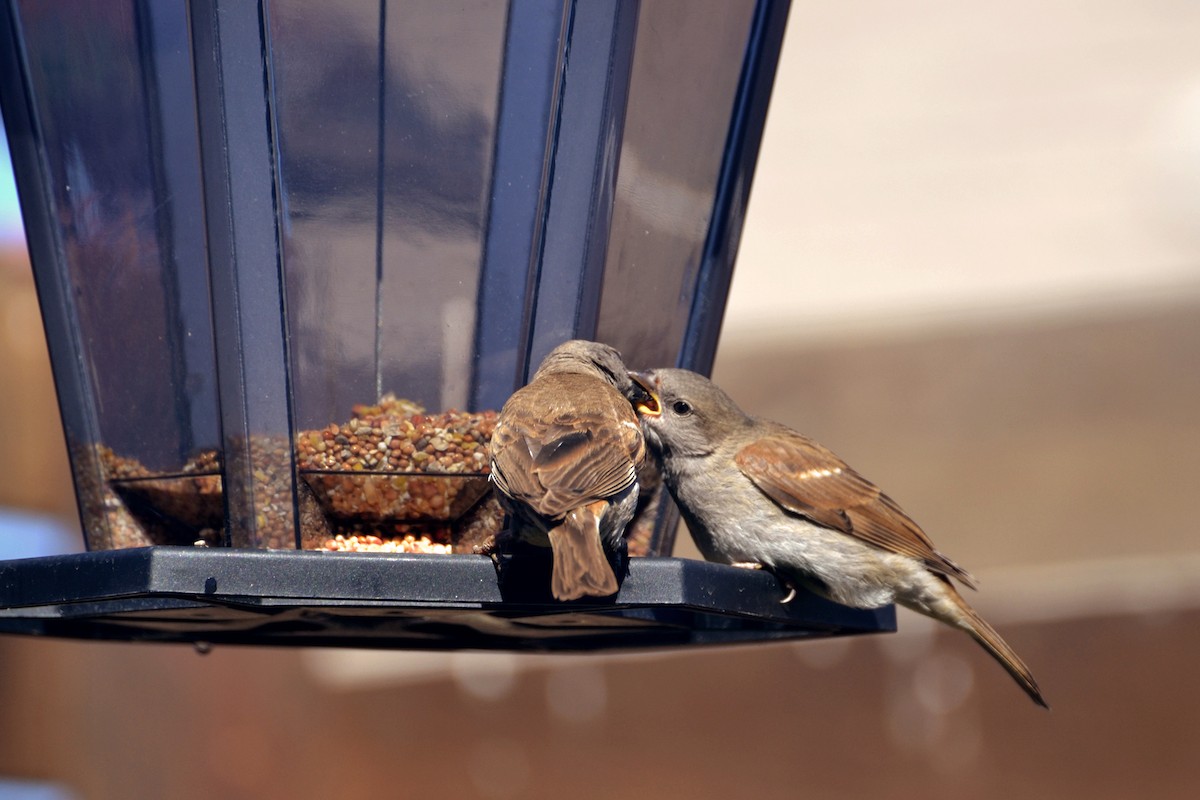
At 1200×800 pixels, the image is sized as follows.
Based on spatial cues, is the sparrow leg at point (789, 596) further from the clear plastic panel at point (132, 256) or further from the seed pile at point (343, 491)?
the clear plastic panel at point (132, 256)

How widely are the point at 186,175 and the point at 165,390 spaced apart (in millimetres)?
539

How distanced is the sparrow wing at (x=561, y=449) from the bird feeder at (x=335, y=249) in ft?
0.50

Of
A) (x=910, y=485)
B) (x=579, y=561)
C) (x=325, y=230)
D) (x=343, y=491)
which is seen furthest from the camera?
(x=910, y=485)

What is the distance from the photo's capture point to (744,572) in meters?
2.83

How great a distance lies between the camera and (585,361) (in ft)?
11.2

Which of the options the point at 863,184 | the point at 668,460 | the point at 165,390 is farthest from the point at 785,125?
the point at 165,390

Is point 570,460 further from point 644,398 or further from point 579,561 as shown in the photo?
point 644,398

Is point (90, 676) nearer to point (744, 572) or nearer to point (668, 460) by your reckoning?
point (668, 460)

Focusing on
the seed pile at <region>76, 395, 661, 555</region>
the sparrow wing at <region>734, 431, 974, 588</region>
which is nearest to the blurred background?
the sparrow wing at <region>734, 431, 974, 588</region>

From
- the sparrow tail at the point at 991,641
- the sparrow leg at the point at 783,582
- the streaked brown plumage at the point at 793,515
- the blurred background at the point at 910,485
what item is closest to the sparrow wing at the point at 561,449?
the sparrow leg at the point at 783,582

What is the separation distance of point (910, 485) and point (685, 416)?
3.46m

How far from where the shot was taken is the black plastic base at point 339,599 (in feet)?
7.78

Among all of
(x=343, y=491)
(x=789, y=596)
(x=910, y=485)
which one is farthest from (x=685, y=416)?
(x=910, y=485)

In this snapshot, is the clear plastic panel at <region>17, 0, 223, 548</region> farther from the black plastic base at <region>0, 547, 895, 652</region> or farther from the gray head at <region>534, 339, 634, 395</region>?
the gray head at <region>534, 339, 634, 395</region>
